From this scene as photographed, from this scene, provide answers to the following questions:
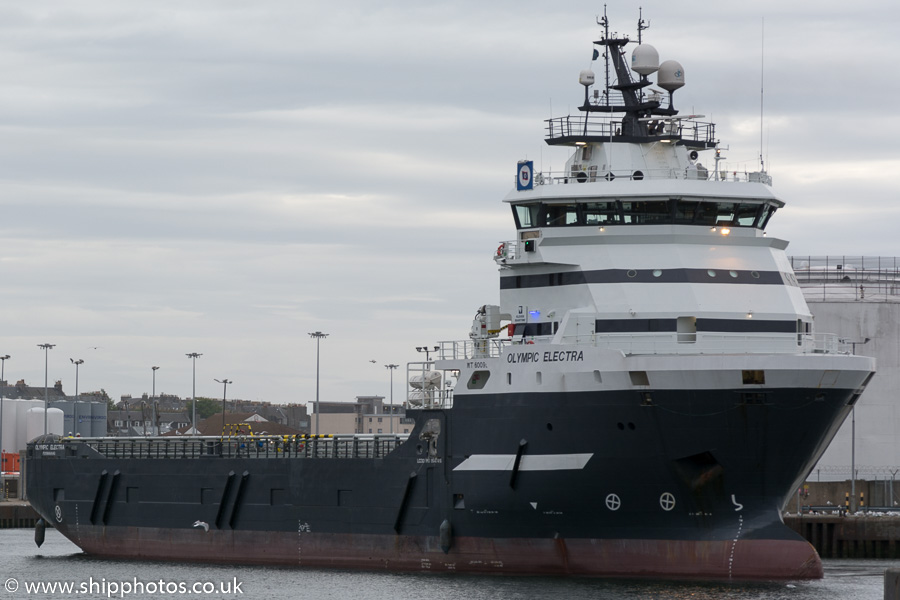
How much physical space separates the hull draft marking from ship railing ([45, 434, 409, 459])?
3.25 m

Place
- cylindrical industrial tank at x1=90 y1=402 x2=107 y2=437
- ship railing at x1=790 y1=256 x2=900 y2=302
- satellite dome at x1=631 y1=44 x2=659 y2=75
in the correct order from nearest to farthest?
1. satellite dome at x1=631 y1=44 x2=659 y2=75
2. ship railing at x1=790 y1=256 x2=900 y2=302
3. cylindrical industrial tank at x1=90 y1=402 x2=107 y2=437

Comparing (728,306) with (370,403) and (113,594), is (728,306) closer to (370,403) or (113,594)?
(113,594)

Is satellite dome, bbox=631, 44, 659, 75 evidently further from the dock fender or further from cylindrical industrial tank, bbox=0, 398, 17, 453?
cylindrical industrial tank, bbox=0, 398, 17, 453

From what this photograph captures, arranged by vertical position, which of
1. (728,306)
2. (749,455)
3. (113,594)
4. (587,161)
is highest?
(587,161)

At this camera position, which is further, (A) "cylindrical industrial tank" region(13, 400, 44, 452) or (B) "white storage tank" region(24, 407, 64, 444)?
(A) "cylindrical industrial tank" region(13, 400, 44, 452)

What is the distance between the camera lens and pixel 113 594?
40.8 m

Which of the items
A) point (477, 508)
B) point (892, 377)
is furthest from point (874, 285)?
point (477, 508)

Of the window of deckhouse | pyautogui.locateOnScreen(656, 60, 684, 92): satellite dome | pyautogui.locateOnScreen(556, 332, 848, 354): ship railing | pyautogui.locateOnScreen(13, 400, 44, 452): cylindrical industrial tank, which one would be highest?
pyautogui.locateOnScreen(656, 60, 684, 92): satellite dome

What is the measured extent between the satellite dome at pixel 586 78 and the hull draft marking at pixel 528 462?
11.7 metres

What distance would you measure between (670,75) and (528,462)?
1220 centimetres

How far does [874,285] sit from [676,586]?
125ft

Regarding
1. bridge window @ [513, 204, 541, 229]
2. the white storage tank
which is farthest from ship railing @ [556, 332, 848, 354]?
the white storage tank

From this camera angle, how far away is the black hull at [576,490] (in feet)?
123

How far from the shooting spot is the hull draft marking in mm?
38531
